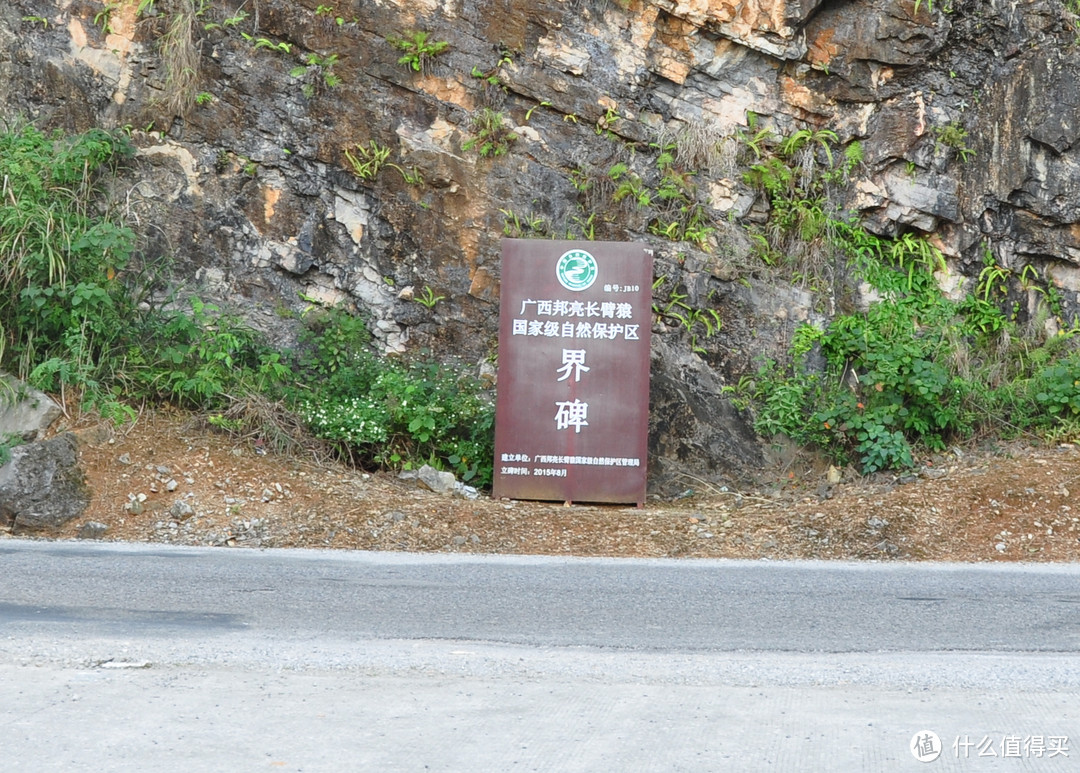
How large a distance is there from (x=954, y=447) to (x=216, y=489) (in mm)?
7354

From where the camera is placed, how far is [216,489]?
966cm

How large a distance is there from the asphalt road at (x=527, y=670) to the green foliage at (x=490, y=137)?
23.0ft

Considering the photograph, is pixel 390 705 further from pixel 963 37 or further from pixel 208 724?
pixel 963 37

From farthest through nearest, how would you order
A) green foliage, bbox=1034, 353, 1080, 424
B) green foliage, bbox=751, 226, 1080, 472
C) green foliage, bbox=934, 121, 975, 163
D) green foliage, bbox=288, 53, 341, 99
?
1. green foliage, bbox=934, 121, 975, 163
2. green foliage, bbox=288, 53, 341, 99
3. green foliage, bbox=1034, 353, 1080, 424
4. green foliage, bbox=751, 226, 1080, 472

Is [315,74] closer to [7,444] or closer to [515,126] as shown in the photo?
[515,126]

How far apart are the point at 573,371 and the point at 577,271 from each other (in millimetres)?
981

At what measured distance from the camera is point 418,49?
1293cm

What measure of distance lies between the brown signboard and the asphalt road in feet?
10.6

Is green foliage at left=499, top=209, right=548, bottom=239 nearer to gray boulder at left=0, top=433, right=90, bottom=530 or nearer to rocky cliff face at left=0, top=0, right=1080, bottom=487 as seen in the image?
rocky cliff face at left=0, top=0, right=1080, bottom=487

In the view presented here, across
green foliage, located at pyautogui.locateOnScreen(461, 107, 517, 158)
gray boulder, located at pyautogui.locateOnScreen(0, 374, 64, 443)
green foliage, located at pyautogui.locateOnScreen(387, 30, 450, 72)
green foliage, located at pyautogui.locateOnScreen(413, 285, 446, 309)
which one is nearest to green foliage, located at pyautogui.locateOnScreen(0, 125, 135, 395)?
gray boulder, located at pyautogui.locateOnScreen(0, 374, 64, 443)

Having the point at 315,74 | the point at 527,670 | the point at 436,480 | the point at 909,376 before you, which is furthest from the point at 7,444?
the point at 909,376

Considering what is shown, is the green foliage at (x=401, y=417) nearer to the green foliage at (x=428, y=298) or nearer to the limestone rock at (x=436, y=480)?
the limestone rock at (x=436, y=480)

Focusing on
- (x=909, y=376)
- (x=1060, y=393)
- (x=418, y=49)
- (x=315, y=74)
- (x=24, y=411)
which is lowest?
(x=24, y=411)

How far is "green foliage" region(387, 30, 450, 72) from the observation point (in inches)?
509
